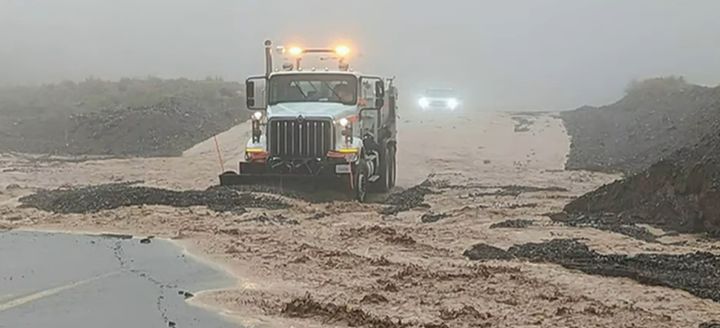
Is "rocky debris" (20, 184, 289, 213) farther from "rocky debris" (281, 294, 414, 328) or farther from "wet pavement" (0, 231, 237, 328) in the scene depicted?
"rocky debris" (281, 294, 414, 328)

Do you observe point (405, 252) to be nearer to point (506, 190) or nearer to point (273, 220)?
point (273, 220)

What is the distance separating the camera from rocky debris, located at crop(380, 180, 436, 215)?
19.7 meters

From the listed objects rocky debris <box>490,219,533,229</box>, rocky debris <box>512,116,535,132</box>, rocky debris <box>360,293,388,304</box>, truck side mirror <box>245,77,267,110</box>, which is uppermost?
truck side mirror <box>245,77,267,110</box>

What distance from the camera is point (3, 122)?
48.7m

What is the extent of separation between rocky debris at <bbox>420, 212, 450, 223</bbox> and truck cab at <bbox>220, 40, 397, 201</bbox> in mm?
2782

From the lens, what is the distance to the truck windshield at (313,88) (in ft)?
71.6

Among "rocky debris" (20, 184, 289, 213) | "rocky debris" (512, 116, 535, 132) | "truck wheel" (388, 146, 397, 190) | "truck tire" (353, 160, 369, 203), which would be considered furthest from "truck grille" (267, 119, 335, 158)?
"rocky debris" (512, 116, 535, 132)

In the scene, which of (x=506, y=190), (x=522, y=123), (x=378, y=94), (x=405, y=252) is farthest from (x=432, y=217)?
(x=522, y=123)

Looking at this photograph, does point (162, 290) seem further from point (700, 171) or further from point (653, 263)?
point (700, 171)


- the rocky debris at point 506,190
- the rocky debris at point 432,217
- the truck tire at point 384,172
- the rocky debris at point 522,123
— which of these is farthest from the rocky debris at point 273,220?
the rocky debris at point 522,123

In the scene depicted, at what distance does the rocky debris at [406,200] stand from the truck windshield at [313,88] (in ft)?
7.84

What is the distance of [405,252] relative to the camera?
13.7 metres

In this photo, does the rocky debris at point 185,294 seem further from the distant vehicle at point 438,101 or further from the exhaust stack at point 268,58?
the distant vehicle at point 438,101

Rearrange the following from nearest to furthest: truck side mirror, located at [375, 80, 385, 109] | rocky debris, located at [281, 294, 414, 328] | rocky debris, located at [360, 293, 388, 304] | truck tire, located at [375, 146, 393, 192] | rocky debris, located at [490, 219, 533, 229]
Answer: rocky debris, located at [281, 294, 414, 328]
rocky debris, located at [360, 293, 388, 304]
rocky debris, located at [490, 219, 533, 229]
truck side mirror, located at [375, 80, 385, 109]
truck tire, located at [375, 146, 393, 192]
